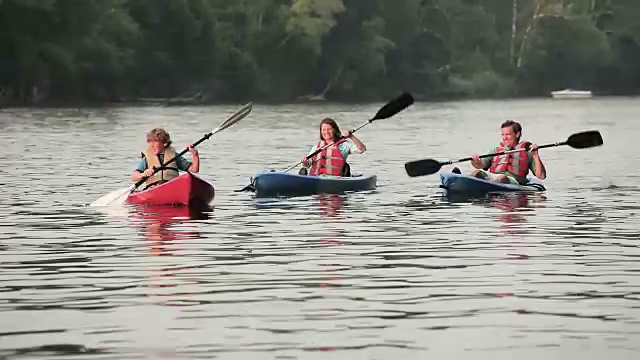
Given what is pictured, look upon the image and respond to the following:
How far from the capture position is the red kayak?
19266 mm

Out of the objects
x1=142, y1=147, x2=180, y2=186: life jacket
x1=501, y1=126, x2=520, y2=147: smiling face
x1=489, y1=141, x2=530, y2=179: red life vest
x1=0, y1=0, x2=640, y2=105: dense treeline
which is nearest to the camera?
x1=142, y1=147, x2=180, y2=186: life jacket

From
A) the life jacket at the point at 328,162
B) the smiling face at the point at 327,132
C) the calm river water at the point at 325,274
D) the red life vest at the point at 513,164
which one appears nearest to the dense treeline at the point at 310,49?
the calm river water at the point at 325,274

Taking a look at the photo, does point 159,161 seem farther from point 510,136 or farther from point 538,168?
point 538,168

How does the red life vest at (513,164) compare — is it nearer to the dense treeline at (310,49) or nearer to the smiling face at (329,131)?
the smiling face at (329,131)

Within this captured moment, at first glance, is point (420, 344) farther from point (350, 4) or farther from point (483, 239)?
point (350, 4)

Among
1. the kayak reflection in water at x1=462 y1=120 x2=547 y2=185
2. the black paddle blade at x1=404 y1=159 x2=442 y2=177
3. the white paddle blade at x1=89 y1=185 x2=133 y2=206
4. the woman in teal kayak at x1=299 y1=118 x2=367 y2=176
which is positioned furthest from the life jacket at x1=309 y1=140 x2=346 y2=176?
the white paddle blade at x1=89 y1=185 x2=133 y2=206

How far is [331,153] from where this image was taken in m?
21.9

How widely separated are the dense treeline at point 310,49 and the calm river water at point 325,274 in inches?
1862

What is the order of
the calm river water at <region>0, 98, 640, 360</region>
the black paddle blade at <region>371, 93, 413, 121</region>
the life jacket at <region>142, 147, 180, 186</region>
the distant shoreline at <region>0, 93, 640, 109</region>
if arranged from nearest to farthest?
1. the calm river water at <region>0, 98, 640, 360</region>
2. the life jacket at <region>142, 147, 180, 186</region>
3. the black paddle blade at <region>371, 93, 413, 121</region>
4. the distant shoreline at <region>0, 93, 640, 109</region>

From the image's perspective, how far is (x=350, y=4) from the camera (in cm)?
9400

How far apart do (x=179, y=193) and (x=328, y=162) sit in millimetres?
3103

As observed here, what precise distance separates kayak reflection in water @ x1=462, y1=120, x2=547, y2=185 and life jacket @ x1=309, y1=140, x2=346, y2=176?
4.60ft

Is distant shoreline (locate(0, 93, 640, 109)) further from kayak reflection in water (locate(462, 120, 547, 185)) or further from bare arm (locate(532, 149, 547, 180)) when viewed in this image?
bare arm (locate(532, 149, 547, 180))

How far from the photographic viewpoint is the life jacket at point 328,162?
862 inches
